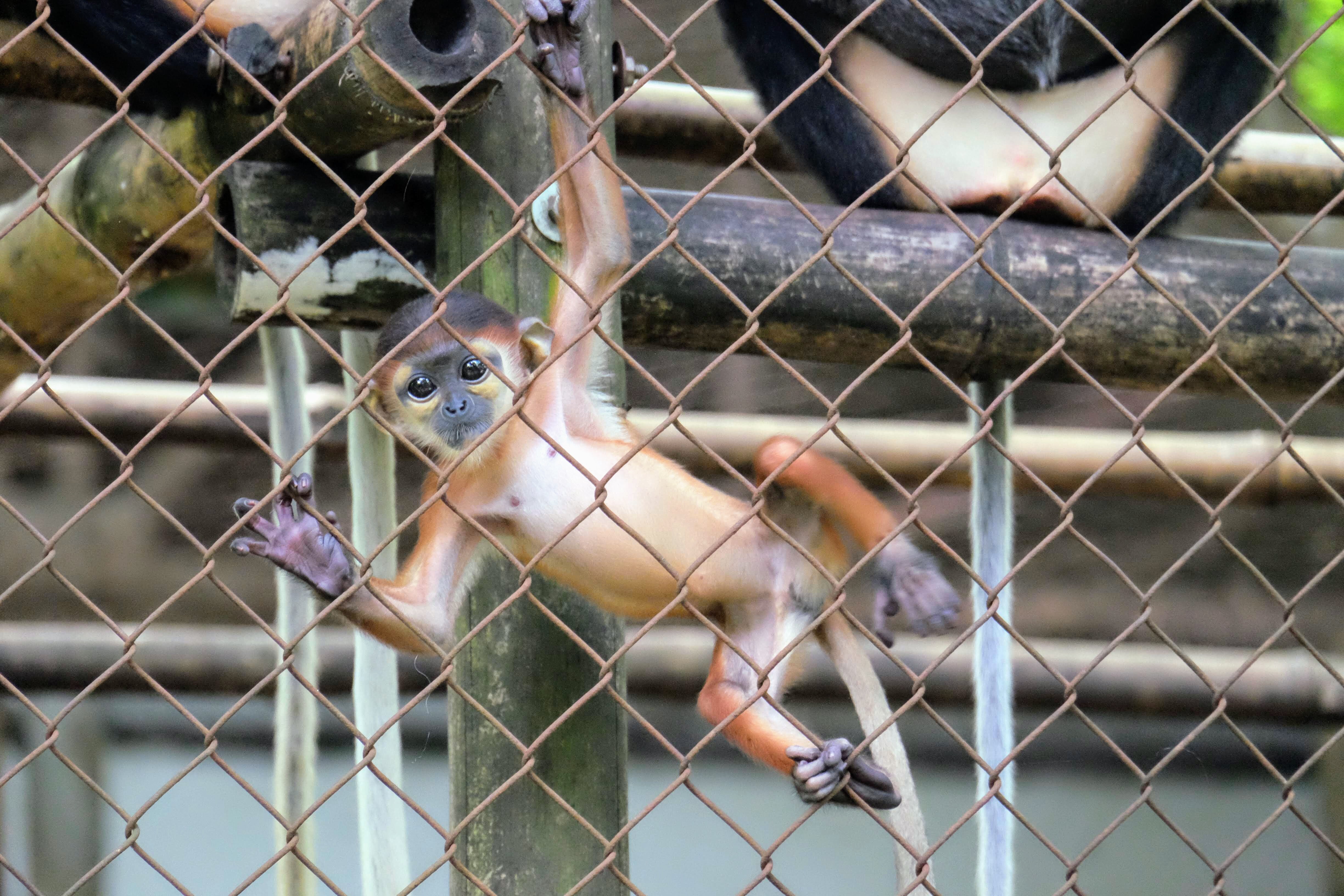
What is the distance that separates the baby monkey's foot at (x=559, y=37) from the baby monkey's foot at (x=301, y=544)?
51 centimetres

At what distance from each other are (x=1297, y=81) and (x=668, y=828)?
3491 mm

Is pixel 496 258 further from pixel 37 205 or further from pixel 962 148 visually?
pixel 962 148

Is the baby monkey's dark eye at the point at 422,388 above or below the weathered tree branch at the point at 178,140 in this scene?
below

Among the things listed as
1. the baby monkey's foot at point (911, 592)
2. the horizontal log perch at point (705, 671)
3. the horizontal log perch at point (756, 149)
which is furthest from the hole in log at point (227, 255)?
the horizontal log perch at point (705, 671)

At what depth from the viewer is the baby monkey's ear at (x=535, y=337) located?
1.89 m

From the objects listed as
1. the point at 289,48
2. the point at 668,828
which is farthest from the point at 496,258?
the point at 668,828

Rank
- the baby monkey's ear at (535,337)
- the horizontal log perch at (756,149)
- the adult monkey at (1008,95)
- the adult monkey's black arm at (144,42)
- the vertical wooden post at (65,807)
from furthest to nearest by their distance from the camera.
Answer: the vertical wooden post at (65,807), the horizontal log perch at (756,149), the adult monkey at (1008,95), the adult monkey's black arm at (144,42), the baby monkey's ear at (535,337)

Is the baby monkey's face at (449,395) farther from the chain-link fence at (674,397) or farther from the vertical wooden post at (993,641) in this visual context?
the vertical wooden post at (993,641)

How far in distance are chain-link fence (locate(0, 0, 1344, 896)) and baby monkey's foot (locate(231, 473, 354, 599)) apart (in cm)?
7

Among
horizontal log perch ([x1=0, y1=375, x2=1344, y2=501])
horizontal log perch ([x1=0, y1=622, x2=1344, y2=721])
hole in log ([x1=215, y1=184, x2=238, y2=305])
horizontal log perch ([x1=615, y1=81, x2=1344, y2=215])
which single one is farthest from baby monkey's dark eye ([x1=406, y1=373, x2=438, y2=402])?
horizontal log perch ([x1=0, y1=622, x2=1344, y2=721])

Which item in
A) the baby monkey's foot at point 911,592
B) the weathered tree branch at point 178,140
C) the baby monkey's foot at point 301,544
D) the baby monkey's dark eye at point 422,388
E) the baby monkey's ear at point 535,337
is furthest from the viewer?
the baby monkey's dark eye at point 422,388

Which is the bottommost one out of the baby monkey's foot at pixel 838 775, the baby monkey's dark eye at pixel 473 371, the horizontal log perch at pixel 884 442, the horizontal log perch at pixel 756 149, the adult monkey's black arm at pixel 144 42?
the baby monkey's foot at pixel 838 775

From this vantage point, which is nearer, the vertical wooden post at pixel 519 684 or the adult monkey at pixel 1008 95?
the vertical wooden post at pixel 519 684

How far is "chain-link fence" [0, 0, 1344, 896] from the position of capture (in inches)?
65.2
